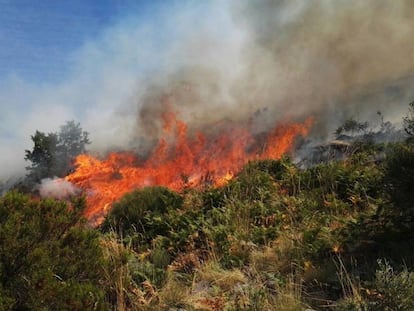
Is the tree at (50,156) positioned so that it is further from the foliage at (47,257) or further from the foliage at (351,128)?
the foliage at (47,257)

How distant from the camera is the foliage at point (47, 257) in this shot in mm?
3238

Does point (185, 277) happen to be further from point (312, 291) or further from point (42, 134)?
point (42, 134)

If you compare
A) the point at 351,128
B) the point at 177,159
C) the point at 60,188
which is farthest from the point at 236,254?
the point at 60,188

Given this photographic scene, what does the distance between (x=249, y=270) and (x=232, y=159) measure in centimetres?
2067

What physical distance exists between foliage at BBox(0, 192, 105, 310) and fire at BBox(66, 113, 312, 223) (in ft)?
50.7

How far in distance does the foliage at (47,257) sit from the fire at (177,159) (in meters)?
15.5

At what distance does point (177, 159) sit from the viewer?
93.0ft

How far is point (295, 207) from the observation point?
7410mm

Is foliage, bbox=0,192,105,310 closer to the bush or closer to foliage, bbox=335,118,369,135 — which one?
the bush

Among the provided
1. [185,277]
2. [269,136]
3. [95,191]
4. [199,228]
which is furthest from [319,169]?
[269,136]

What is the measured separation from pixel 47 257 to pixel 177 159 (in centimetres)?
2491

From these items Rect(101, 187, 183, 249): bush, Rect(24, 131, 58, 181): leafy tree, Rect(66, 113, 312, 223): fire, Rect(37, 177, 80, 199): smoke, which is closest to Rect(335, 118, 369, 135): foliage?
Rect(66, 113, 312, 223): fire

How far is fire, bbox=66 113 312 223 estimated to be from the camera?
904 inches

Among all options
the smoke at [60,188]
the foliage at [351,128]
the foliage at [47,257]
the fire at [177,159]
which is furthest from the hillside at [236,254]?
the smoke at [60,188]
